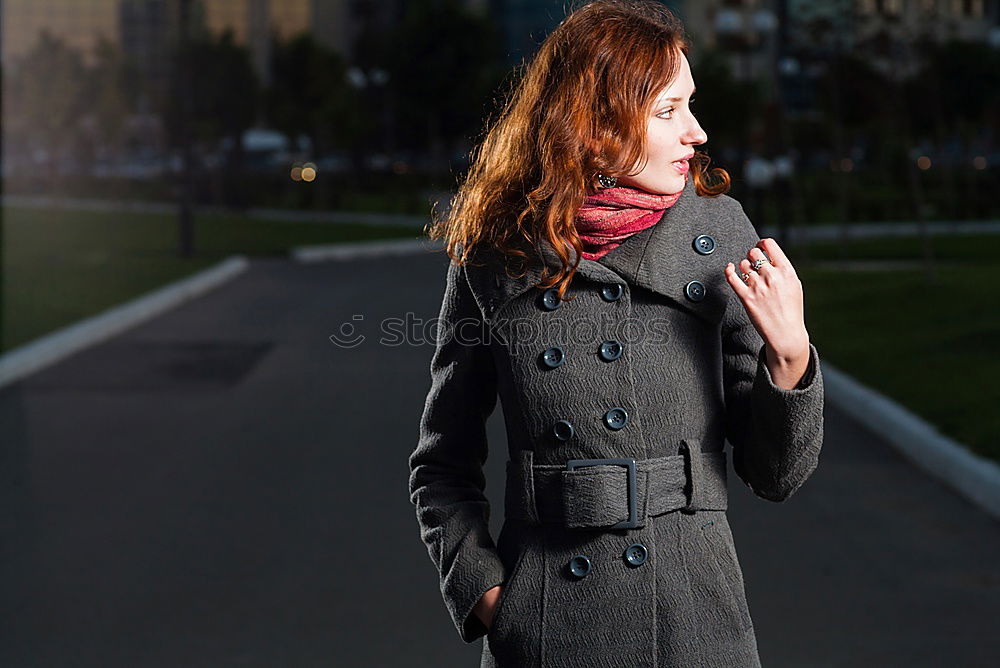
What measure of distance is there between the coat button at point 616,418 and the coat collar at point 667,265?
0.18 meters

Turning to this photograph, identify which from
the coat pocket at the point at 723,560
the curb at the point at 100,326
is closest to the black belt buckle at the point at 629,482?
the coat pocket at the point at 723,560

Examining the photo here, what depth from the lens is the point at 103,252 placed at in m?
27.0

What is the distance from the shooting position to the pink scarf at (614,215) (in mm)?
2279

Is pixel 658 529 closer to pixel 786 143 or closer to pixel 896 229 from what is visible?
pixel 786 143

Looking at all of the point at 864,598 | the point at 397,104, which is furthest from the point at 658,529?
the point at 397,104

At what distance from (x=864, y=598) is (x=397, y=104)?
48738mm

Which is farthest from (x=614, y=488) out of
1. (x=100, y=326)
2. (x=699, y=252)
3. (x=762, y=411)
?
(x=100, y=326)

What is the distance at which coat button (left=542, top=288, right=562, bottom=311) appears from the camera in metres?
2.32

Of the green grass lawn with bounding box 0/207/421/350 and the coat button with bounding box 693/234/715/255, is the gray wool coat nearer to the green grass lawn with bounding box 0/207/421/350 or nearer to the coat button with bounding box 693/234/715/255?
the coat button with bounding box 693/234/715/255

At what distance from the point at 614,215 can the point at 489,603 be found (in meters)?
0.62

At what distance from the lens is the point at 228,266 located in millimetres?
22250

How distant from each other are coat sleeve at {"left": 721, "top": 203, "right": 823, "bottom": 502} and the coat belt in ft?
0.23

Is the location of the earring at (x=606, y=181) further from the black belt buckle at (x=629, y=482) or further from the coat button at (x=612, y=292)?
the black belt buckle at (x=629, y=482)

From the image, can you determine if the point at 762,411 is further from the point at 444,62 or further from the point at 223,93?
the point at 223,93
